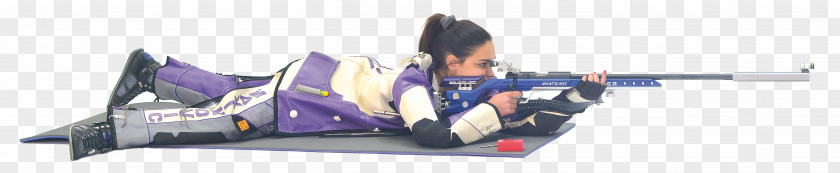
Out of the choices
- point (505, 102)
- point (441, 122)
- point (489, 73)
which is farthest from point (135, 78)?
point (505, 102)

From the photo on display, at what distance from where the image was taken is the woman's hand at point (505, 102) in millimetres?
9406

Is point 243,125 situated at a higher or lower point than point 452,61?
lower

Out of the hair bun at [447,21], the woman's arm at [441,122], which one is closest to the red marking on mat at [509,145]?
the woman's arm at [441,122]

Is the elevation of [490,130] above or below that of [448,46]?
below

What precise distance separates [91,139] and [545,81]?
10.4 feet

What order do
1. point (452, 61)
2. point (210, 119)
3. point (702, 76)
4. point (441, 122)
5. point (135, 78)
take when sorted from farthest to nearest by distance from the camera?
1. point (135, 78)
2. point (452, 61)
3. point (210, 119)
4. point (441, 122)
5. point (702, 76)

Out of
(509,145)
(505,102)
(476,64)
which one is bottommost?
(509,145)

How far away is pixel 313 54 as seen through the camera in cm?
1012

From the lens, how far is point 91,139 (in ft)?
29.6

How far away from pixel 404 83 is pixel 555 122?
3.77 ft

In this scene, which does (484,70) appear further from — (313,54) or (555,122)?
(313,54)

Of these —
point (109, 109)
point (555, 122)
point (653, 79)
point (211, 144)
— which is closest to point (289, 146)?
point (211, 144)

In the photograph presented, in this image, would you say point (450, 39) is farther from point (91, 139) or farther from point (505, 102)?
point (91, 139)

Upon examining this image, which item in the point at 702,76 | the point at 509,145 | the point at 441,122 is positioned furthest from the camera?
the point at 441,122
